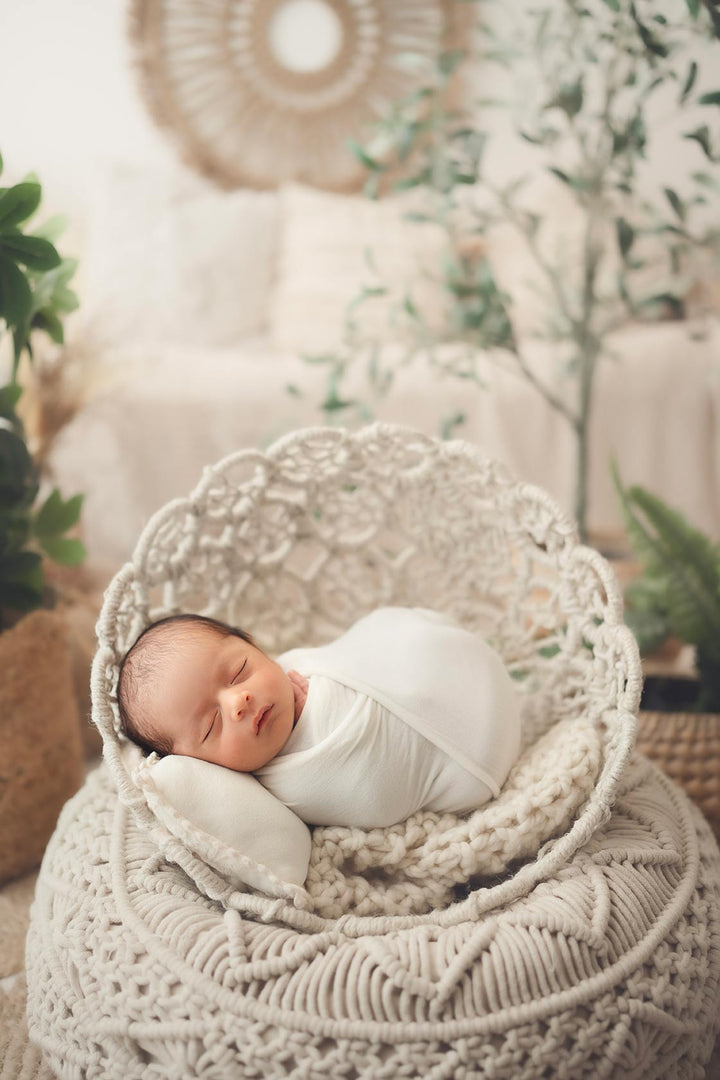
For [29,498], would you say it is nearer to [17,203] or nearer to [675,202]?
[17,203]

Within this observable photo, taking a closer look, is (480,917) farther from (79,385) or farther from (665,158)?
(665,158)

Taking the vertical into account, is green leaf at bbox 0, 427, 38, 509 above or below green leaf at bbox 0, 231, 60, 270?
below

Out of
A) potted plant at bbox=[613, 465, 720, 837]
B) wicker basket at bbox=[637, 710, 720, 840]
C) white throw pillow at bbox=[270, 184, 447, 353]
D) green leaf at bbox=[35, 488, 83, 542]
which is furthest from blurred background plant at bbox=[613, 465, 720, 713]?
white throw pillow at bbox=[270, 184, 447, 353]

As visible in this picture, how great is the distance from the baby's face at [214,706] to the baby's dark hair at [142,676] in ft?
0.04

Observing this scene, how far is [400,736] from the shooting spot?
0.94 metres

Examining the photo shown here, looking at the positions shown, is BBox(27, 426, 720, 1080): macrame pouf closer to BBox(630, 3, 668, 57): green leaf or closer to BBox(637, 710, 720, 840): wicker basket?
BBox(637, 710, 720, 840): wicker basket

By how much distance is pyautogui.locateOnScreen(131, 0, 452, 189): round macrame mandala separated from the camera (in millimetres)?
2977

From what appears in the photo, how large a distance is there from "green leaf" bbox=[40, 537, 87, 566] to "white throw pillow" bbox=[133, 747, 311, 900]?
427 mm

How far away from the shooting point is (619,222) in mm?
1297


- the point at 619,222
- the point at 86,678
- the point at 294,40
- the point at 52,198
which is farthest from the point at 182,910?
the point at 294,40

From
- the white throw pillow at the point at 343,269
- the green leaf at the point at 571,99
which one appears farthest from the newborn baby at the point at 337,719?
the white throw pillow at the point at 343,269

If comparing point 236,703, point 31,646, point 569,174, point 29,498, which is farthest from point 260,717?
point 569,174

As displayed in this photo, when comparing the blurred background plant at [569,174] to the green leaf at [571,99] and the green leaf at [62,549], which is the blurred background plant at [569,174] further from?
the green leaf at [62,549]

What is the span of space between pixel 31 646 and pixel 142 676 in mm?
324
